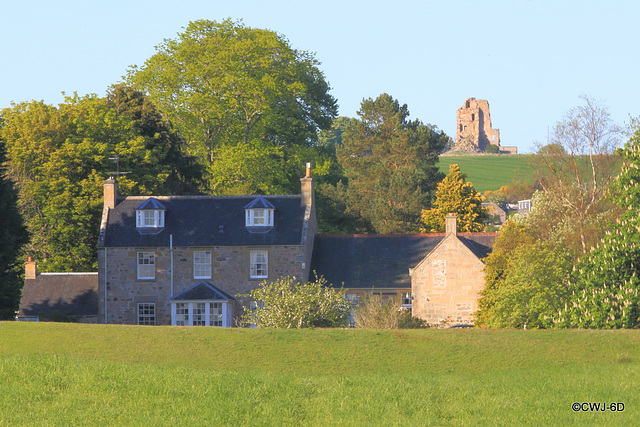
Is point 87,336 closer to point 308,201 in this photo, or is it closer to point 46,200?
point 308,201

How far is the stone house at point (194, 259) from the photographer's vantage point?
157ft

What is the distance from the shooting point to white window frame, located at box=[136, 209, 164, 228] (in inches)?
1961

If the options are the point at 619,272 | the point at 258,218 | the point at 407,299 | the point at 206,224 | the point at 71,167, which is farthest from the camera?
the point at 71,167

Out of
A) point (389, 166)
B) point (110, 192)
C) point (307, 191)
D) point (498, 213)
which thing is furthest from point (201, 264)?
point (498, 213)

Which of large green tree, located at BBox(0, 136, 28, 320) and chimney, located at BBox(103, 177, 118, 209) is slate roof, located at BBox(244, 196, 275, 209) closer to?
chimney, located at BBox(103, 177, 118, 209)

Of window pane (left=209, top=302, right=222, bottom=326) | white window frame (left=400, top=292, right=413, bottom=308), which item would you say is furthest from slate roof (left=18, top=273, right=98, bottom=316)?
white window frame (left=400, top=292, right=413, bottom=308)

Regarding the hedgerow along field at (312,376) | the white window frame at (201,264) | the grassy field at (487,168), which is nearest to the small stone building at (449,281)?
the white window frame at (201,264)

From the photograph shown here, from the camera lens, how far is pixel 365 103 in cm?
8719

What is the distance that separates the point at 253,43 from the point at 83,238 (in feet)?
67.3

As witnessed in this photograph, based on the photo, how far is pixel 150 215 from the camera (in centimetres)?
5003

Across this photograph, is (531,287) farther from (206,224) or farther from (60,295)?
(60,295)

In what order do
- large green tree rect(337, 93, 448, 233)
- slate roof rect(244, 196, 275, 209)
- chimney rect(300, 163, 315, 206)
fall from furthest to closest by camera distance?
1. large green tree rect(337, 93, 448, 233)
2. chimney rect(300, 163, 315, 206)
3. slate roof rect(244, 196, 275, 209)

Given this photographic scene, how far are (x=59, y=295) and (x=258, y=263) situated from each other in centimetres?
1263

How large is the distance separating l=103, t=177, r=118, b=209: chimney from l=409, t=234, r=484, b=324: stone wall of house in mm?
18050
